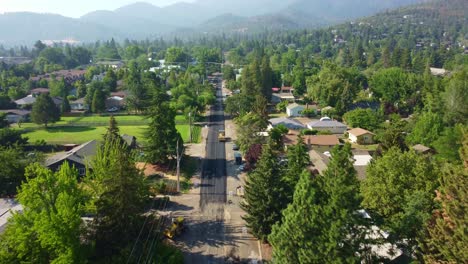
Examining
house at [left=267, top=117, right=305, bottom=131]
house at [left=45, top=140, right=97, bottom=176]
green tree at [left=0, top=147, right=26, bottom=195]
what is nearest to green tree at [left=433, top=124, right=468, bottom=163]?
house at [left=267, top=117, right=305, bottom=131]

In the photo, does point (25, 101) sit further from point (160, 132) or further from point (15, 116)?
point (160, 132)

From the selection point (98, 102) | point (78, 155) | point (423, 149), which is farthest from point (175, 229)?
point (98, 102)

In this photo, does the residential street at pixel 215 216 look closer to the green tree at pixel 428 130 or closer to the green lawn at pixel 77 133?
the green lawn at pixel 77 133

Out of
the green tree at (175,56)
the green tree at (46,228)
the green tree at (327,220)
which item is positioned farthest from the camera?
the green tree at (175,56)

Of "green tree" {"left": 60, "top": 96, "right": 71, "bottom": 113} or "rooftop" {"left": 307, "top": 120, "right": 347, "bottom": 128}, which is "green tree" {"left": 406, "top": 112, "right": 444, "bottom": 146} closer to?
"rooftop" {"left": 307, "top": 120, "right": 347, "bottom": 128}

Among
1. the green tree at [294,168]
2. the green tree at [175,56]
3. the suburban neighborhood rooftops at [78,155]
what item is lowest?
the suburban neighborhood rooftops at [78,155]

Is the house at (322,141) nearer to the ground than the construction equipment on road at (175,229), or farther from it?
farther from it

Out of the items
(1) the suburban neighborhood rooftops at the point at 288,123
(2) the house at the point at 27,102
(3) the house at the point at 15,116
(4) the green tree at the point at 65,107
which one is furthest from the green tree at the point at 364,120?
(3) the house at the point at 15,116
